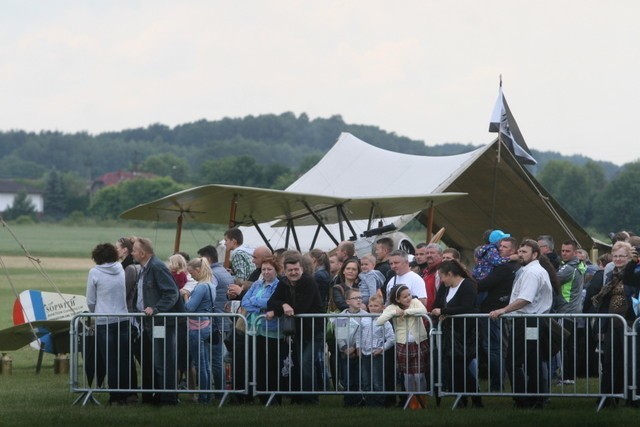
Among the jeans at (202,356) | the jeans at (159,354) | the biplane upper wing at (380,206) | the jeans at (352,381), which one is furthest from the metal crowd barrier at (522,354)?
the biplane upper wing at (380,206)

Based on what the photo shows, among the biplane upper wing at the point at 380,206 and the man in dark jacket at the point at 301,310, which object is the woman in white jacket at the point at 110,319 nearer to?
the man in dark jacket at the point at 301,310

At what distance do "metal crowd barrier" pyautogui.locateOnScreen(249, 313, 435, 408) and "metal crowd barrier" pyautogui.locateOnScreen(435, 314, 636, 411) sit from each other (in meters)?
0.21

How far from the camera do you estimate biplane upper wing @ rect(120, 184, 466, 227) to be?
17516 mm

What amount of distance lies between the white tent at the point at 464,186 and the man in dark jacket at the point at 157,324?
1225cm

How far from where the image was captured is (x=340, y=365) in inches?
425

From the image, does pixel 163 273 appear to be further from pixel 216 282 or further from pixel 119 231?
pixel 119 231

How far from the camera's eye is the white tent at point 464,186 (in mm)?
23625

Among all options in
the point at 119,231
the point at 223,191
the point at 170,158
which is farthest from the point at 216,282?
the point at 170,158

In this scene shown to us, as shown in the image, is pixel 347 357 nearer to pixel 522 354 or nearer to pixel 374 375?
pixel 374 375

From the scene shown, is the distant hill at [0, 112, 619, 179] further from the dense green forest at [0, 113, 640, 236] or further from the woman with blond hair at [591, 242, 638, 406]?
the woman with blond hair at [591, 242, 638, 406]

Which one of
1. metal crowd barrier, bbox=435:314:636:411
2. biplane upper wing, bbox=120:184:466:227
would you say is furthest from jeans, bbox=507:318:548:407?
biplane upper wing, bbox=120:184:466:227

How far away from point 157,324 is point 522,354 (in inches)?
123

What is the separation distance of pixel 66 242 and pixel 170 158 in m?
70.5

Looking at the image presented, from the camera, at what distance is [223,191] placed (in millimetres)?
17203
